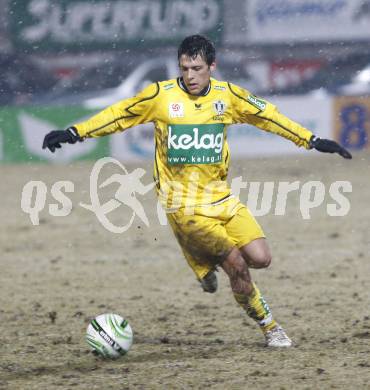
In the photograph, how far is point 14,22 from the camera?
21.4 m

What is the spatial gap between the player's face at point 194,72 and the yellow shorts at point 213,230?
2.66 ft

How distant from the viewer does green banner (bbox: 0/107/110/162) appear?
18875 millimetres

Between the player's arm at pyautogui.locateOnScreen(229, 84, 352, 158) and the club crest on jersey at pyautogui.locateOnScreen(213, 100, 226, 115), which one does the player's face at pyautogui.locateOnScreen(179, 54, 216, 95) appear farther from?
the player's arm at pyautogui.locateOnScreen(229, 84, 352, 158)

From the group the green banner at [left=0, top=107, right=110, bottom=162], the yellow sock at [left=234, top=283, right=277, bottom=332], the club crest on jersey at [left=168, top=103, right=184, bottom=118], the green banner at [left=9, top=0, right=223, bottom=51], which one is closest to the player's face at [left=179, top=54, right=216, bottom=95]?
the club crest on jersey at [left=168, top=103, right=184, bottom=118]

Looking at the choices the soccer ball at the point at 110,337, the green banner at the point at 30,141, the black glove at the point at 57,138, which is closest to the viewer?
the soccer ball at the point at 110,337

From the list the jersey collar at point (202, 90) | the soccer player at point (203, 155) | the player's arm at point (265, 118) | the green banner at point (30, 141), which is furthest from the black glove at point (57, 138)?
the green banner at point (30, 141)

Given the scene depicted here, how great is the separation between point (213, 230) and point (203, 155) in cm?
51

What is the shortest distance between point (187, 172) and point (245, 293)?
903mm

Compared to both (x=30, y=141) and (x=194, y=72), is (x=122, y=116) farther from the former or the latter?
(x=30, y=141)

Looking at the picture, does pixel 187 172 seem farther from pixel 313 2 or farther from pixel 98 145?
pixel 313 2

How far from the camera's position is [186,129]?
7.02 metres

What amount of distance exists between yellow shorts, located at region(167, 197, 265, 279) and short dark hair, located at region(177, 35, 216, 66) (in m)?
0.99

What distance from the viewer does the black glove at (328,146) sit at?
6.98 m

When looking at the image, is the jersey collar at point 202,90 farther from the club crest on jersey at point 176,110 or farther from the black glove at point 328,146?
the black glove at point 328,146
